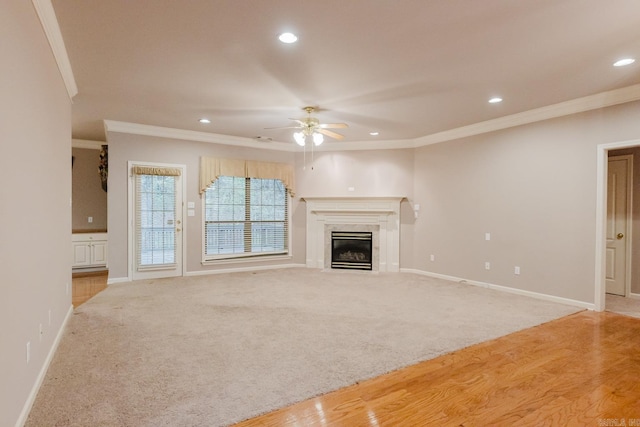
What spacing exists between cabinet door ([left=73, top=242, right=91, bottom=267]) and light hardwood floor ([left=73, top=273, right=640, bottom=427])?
251 inches

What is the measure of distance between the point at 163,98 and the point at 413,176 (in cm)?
481

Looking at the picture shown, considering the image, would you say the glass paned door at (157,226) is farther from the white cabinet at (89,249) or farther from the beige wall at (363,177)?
the beige wall at (363,177)

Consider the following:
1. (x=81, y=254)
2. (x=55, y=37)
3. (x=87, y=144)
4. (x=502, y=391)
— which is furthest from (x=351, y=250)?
(x=87, y=144)

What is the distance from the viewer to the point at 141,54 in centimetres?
329

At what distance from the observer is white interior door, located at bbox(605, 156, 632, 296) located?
5.17 m

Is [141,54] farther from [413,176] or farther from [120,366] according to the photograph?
[413,176]

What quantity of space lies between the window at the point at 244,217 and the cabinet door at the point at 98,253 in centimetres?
219

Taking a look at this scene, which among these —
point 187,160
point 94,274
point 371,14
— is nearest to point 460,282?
point 371,14

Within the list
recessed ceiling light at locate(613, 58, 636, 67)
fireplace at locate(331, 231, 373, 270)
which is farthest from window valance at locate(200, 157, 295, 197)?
recessed ceiling light at locate(613, 58, 636, 67)

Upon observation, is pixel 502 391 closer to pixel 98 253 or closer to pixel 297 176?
pixel 297 176

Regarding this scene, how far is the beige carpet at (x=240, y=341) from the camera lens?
2268 millimetres

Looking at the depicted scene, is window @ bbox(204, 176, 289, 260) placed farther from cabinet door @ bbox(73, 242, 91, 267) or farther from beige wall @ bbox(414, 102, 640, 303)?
beige wall @ bbox(414, 102, 640, 303)

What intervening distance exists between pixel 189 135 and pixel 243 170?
1.19 m

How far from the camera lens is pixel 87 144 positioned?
730 centimetres
